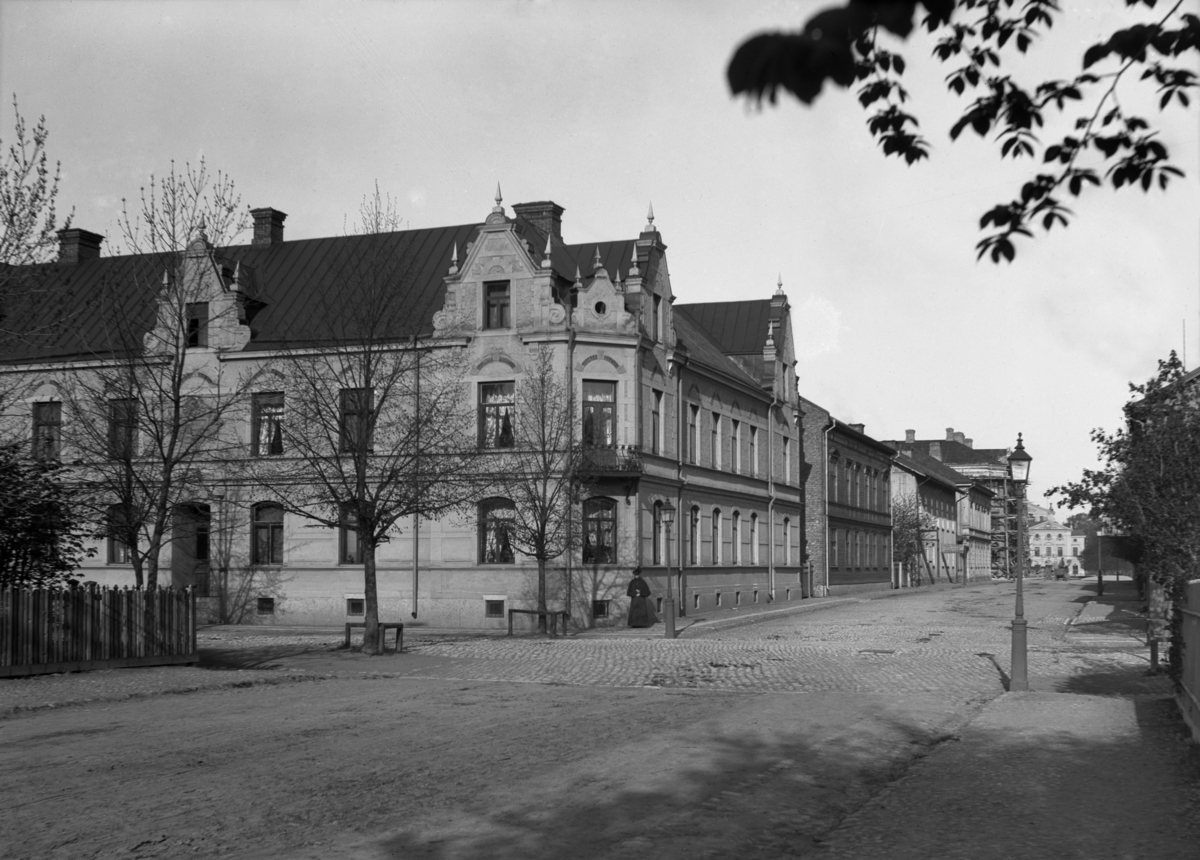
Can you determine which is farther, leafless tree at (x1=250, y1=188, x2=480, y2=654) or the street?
leafless tree at (x1=250, y1=188, x2=480, y2=654)

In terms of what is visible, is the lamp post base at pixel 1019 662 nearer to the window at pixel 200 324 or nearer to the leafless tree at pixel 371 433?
the leafless tree at pixel 371 433

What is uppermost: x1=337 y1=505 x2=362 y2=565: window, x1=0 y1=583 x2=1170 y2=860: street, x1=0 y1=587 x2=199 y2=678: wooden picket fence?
x1=337 y1=505 x2=362 y2=565: window

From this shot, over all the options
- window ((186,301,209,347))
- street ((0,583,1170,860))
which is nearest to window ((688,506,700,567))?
street ((0,583,1170,860))

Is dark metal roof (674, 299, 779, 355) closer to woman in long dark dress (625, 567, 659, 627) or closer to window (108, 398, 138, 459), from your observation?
woman in long dark dress (625, 567, 659, 627)

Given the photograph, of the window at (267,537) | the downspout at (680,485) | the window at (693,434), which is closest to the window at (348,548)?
the window at (267,537)

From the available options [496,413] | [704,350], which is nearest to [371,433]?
[496,413]

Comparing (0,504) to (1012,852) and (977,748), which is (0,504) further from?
(1012,852)

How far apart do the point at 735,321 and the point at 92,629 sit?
1403 inches

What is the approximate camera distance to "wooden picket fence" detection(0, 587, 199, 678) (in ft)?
64.5

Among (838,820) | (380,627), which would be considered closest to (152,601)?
(380,627)

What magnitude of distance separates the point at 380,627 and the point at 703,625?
11636mm

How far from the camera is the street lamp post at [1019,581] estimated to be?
59.1 ft

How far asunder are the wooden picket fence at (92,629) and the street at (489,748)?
0.53m

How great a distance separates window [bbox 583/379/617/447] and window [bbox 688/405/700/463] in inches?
220
